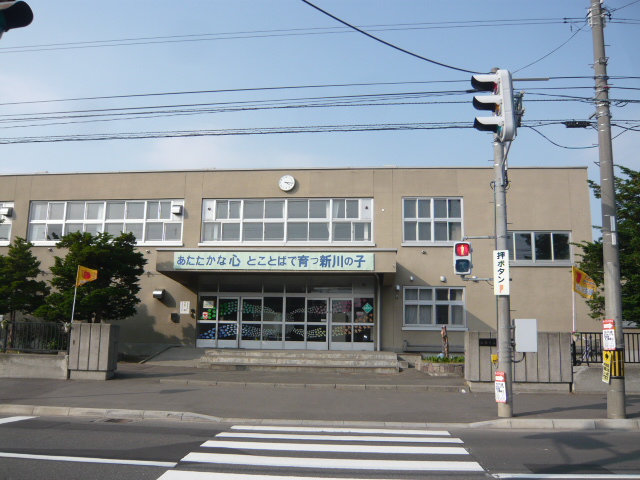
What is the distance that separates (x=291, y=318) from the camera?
79.0 feet

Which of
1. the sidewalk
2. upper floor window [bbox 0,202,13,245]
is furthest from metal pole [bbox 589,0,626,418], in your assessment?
upper floor window [bbox 0,202,13,245]

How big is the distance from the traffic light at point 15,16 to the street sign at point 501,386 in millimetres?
10084

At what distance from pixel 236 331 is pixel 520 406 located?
1408 cm

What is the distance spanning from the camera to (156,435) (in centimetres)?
966

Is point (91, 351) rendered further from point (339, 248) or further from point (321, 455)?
point (339, 248)

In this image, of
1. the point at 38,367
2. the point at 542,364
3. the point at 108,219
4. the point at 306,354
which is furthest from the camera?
the point at 108,219

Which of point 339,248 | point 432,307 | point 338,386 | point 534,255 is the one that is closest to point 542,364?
point 338,386

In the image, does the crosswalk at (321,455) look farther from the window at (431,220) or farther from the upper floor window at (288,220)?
the upper floor window at (288,220)

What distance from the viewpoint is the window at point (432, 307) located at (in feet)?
76.7

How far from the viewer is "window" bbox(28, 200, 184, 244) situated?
25.2 meters

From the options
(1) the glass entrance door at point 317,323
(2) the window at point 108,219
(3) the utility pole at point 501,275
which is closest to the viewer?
(3) the utility pole at point 501,275

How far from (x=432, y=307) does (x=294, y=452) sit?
51.8 feet

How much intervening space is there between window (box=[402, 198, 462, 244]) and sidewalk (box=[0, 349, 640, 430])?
306 inches

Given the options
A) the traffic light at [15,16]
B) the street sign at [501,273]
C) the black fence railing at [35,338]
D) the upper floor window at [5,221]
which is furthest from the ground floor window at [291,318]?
the traffic light at [15,16]
